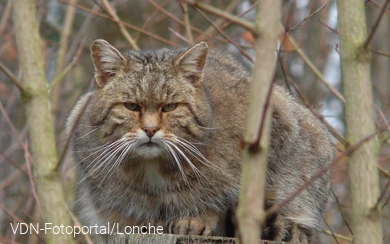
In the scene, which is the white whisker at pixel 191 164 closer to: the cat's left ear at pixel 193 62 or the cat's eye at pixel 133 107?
the cat's eye at pixel 133 107

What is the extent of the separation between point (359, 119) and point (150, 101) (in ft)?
6.44

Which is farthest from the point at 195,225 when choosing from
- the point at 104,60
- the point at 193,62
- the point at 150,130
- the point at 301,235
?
the point at 104,60

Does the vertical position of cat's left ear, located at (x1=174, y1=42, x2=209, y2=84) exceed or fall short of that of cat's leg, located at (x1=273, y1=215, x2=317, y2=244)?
it exceeds it

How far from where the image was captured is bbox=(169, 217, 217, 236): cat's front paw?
4301 mm

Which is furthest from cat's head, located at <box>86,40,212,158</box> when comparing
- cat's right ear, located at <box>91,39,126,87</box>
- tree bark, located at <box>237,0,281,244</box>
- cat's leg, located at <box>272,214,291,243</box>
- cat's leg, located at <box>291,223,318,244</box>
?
tree bark, located at <box>237,0,281,244</box>

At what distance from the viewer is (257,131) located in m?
2.26

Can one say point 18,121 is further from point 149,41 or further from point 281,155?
point 281,155

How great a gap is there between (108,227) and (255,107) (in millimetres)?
2761

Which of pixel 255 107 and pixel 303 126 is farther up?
pixel 303 126

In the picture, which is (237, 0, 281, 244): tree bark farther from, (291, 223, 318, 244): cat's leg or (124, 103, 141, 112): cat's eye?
(291, 223, 318, 244): cat's leg

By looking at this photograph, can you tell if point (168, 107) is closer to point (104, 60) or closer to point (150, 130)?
point (150, 130)

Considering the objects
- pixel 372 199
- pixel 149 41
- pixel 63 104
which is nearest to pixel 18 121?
pixel 63 104

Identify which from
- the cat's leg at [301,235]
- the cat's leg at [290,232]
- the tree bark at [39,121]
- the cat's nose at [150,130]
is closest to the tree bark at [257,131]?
the tree bark at [39,121]

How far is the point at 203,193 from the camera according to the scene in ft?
14.8
